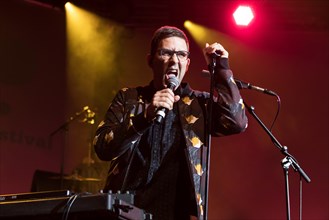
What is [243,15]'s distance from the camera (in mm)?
7562

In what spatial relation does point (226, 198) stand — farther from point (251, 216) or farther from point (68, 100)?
point (68, 100)

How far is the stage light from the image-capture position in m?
7.50

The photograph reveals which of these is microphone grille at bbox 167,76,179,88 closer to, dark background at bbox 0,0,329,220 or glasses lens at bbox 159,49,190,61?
glasses lens at bbox 159,49,190,61

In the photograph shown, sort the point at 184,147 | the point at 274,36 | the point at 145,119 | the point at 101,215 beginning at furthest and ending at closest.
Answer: the point at 274,36
the point at 184,147
the point at 145,119
the point at 101,215

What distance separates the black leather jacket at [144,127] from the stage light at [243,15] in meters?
4.51

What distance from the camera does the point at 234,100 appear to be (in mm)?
3033

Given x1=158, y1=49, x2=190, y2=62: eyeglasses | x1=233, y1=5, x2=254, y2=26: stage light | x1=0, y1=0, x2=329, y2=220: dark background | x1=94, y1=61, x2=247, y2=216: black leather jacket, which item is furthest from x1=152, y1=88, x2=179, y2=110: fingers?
x1=233, y1=5, x2=254, y2=26: stage light

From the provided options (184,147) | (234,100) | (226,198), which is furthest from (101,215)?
(226,198)

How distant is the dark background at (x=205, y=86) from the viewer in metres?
7.28

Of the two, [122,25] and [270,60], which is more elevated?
[122,25]

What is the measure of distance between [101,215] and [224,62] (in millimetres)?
1269

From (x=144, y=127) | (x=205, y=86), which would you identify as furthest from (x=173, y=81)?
(x=205, y=86)

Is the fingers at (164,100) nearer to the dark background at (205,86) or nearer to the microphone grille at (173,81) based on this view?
the microphone grille at (173,81)

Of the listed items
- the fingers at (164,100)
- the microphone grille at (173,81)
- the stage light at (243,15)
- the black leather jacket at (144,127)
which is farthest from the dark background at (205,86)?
the fingers at (164,100)
